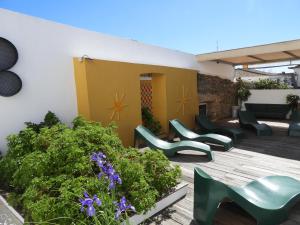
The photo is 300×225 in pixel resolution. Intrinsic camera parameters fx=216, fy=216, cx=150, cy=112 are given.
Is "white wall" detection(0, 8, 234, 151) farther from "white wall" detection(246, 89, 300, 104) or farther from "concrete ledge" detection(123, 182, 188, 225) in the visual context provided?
"white wall" detection(246, 89, 300, 104)

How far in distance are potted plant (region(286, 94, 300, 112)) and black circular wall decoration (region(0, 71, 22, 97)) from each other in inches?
514

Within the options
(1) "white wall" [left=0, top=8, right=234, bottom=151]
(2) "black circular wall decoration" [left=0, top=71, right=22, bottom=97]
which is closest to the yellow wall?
(1) "white wall" [left=0, top=8, right=234, bottom=151]

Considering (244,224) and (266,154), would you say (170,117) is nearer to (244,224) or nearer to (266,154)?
(266,154)

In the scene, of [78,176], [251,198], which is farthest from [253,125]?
[78,176]

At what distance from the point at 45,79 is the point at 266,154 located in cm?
649

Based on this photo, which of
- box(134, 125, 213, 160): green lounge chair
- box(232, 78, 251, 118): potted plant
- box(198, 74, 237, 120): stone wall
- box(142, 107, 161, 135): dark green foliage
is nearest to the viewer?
box(134, 125, 213, 160): green lounge chair

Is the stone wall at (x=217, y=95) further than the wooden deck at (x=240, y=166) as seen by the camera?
Yes

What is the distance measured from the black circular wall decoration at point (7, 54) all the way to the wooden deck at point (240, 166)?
451cm

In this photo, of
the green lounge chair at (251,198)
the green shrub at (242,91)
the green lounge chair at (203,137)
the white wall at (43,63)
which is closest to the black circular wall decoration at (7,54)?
the white wall at (43,63)

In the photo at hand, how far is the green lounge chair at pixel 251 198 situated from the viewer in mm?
2816

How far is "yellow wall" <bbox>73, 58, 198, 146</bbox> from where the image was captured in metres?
6.05

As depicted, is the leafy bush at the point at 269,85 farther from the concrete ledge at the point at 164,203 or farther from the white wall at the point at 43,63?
the concrete ledge at the point at 164,203

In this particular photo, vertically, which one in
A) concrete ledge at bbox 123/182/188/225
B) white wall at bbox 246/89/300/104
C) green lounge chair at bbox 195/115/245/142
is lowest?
concrete ledge at bbox 123/182/188/225

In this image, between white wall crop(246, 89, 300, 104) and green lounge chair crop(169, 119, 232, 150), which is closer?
green lounge chair crop(169, 119, 232, 150)
